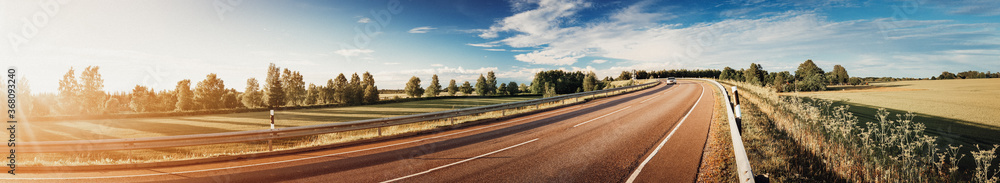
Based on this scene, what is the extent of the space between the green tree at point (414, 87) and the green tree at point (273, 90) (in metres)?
26.3

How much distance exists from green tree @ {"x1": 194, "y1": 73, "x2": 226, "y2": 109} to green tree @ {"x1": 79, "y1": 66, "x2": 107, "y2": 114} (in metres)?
10.9

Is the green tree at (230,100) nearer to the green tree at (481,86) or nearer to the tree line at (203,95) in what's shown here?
the tree line at (203,95)

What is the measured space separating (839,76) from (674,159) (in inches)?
4382

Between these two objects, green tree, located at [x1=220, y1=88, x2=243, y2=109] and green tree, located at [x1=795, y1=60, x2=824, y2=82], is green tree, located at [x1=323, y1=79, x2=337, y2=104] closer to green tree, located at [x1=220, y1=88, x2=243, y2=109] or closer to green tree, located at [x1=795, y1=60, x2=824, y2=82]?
green tree, located at [x1=220, y1=88, x2=243, y2=109]

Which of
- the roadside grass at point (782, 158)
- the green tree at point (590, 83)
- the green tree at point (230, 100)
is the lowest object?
the roadside grass at point (782, 158)

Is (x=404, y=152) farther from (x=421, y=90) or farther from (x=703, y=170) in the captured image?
(x=421, y=90)

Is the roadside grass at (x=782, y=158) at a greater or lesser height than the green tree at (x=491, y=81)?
lesser

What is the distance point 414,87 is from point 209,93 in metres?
37.4

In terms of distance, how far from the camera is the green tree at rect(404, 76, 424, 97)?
7519cm

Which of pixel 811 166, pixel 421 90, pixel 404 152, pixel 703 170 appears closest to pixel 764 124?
pixel 811 166

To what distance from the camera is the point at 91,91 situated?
45781 mm

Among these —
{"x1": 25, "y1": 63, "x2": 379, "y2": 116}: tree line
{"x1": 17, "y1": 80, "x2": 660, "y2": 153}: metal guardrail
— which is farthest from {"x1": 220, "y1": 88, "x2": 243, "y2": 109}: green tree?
{"x1": 17, "y1": 80, "x2": 660, "y2": 153}: metal guardrail


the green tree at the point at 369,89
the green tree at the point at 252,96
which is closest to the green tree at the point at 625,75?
the green tree at the point at 369,89

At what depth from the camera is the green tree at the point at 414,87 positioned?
75188 mm
